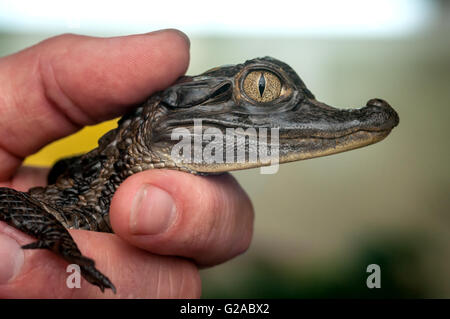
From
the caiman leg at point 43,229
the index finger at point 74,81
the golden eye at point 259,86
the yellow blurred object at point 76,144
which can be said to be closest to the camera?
the caiman leg at point 43,229

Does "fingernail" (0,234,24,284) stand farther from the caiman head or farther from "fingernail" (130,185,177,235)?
the caiman head

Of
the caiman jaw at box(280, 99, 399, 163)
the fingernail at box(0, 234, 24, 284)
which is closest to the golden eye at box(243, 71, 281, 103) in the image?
the caiman jaw at box(280, 99, 399, 163)

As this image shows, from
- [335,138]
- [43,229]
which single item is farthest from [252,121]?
[43,229]

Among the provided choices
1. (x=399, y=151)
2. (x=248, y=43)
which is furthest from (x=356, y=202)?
(x=248, y=43)

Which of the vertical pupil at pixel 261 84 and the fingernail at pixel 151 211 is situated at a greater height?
the vertical pupil at pixel 261 84

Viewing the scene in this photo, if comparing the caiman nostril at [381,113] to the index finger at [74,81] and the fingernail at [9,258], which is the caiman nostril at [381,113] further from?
the fingernail at [9,258]

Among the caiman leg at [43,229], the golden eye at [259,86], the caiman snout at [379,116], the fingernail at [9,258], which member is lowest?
the fingernail at [9,258]

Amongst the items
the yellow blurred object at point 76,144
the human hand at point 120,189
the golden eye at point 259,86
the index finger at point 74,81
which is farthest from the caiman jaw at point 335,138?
the yellow blurred object at point 76,144
